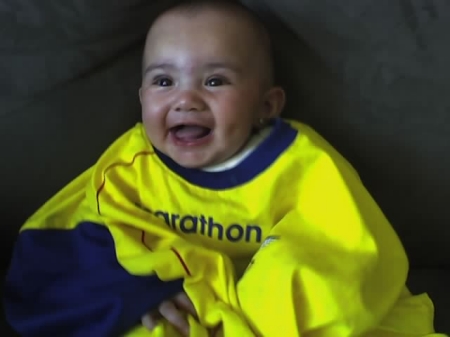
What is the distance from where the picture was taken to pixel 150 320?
1067mm

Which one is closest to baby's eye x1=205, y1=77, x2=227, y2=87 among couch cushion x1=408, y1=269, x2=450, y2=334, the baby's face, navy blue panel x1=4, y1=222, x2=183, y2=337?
the baby's face

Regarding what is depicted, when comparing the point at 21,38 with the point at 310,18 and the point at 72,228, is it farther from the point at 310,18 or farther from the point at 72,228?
the point at 310,18

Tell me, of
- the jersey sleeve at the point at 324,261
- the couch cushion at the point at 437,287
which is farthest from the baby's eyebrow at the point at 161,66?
the couch cushion at the point at 437,287

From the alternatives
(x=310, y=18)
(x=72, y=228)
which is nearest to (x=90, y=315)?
(x=72, y=228)

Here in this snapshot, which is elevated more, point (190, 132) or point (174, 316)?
point (190, 132)

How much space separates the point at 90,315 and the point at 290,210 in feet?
1.05

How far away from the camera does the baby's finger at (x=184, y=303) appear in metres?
1.09

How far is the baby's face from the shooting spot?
1.13m

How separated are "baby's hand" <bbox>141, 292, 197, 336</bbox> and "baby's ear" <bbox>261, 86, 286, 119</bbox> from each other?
0.31 m

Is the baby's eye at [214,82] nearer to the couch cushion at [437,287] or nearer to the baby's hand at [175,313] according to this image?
the baby's hand at [175,313]

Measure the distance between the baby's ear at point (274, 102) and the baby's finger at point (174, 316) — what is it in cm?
33

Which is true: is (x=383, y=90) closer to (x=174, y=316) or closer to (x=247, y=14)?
(x=247, y=14)

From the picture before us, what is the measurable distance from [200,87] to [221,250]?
0.79ft

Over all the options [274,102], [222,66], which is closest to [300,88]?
[274,102]
